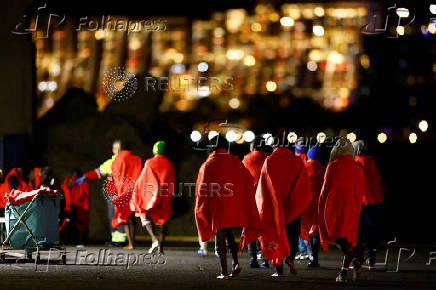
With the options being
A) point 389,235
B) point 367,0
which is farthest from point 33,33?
point 389,235

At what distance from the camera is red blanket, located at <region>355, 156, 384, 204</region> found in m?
18.0

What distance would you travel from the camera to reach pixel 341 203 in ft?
51.9

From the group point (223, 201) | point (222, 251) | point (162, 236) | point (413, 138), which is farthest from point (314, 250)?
point (413, 138)

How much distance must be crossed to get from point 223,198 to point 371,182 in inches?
131

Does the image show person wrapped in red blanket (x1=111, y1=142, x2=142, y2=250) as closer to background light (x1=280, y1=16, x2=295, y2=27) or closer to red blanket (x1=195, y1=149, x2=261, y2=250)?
red blanket (x1=195, y1=149, x2=261, y2=250)

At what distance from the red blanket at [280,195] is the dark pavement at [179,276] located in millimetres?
643

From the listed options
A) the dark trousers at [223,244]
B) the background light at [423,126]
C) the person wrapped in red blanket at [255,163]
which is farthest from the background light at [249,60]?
the dark trousers at [223,244]

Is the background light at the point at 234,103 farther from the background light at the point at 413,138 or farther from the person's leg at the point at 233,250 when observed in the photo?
the person's leg at the point at 233,250

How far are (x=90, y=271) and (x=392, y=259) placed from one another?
6027mm

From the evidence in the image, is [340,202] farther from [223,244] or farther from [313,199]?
[313,199]

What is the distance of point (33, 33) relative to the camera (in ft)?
85.8

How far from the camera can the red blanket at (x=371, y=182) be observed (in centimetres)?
1803

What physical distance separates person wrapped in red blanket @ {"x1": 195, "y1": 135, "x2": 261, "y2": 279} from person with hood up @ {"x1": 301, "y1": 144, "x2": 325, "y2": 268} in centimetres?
132

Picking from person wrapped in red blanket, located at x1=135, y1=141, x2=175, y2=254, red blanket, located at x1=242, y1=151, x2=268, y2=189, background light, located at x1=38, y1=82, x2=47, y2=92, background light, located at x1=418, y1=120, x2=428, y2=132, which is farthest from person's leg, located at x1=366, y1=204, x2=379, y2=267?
background light, located at x1=38, y1=82, x2=47, y2=92
